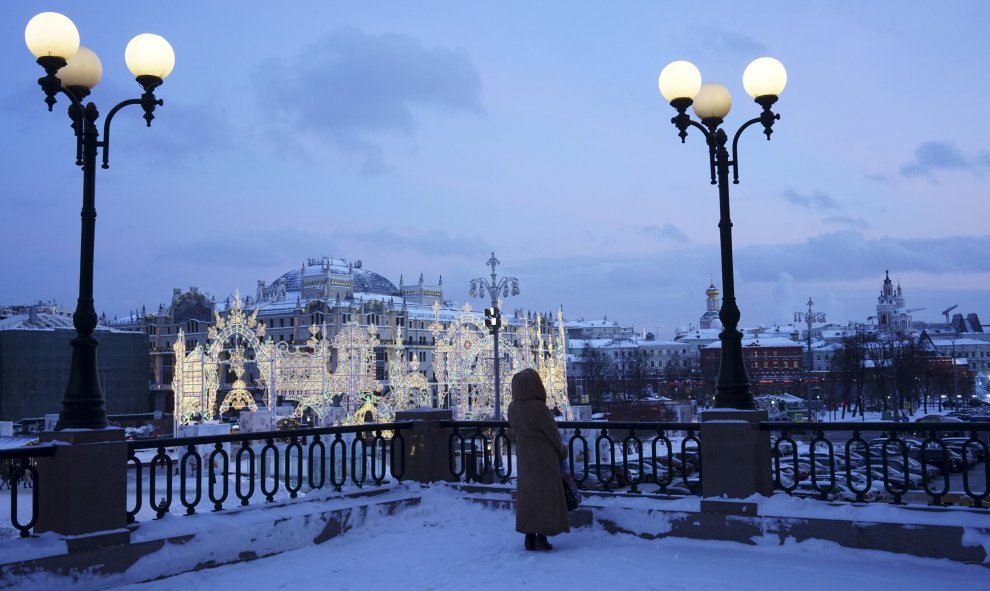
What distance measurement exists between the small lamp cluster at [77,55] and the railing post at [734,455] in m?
6.85

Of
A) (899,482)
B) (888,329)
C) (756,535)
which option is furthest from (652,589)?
(888,329)

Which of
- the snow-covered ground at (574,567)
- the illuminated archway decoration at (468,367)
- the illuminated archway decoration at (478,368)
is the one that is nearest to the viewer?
the snow-covered ground at (574,567)

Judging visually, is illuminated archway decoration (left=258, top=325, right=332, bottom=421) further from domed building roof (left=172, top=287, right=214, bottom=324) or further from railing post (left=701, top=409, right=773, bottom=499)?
domed building roof (left=172, top=287, right=214, bottom=324)

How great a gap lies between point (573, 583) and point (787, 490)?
135 inches

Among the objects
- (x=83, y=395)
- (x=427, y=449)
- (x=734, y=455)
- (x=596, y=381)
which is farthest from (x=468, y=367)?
(x=596, y=381)

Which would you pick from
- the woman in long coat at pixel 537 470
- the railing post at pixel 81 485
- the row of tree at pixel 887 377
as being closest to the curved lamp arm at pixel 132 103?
the railing post at pixel 81 485

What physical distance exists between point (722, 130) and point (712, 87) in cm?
53

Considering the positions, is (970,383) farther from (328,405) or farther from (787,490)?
(787,490)

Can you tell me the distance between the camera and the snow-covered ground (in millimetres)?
7441

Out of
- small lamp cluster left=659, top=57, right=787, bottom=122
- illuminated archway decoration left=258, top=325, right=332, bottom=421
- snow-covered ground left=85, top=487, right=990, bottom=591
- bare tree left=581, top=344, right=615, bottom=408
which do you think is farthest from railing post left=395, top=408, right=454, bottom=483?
bare tree left=581, top=344, right=615, bottom=408

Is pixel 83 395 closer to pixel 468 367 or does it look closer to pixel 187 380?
pixel 468 367

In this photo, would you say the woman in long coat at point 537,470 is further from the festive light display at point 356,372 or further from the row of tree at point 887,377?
the row of tree at point 887,377

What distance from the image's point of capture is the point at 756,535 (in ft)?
29.2

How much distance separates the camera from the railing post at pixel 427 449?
458 inches
